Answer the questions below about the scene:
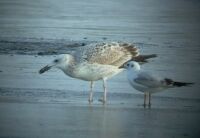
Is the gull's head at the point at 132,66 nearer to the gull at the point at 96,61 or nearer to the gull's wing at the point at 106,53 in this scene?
the gull at the point at 96,61

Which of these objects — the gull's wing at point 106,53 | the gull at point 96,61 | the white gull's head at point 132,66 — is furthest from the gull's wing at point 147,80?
the gull's wing at point 106,53

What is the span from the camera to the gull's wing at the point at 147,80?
12.0 m

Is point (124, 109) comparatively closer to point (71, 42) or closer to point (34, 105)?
point (34, 105)

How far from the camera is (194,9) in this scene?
27125 mm

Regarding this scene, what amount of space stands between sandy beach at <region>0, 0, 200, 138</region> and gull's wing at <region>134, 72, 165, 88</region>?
28 centimetres

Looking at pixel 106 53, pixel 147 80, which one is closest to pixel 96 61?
pixel 106 53

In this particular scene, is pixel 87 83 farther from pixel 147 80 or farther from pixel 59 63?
pixel 147 80

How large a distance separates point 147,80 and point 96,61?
1212mm

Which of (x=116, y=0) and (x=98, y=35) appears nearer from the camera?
(x=98, y=35)

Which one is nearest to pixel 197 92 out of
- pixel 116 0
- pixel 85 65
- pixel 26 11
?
pixel 85 65

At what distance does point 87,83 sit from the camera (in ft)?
45.6

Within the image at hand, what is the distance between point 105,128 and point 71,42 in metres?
9.13

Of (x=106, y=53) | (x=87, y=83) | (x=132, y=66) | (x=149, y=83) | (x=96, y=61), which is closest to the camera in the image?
(x=149, y=83)

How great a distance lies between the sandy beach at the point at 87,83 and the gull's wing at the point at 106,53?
0.44 meters
